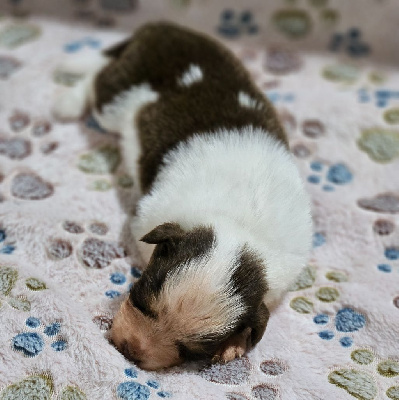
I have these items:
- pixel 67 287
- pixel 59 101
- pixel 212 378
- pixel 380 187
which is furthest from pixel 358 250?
pixel 59 101

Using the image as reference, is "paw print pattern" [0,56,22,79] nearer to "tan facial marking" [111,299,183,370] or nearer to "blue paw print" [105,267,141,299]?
"blue paw print" [105,267,141,299]

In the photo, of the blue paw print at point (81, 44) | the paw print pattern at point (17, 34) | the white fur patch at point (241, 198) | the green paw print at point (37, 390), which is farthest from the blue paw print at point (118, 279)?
the paw print pattern at point (17, 34)

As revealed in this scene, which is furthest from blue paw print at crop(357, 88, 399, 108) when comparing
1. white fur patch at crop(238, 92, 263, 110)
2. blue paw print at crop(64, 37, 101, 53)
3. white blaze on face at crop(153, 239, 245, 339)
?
white blaze on face at crop(153, 239, 245, 339)

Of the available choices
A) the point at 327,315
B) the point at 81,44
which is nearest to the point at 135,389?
the point at 327,315

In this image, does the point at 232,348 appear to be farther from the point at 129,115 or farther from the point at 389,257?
the point at 129,115

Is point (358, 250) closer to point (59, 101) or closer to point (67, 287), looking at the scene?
point (67, 287)
